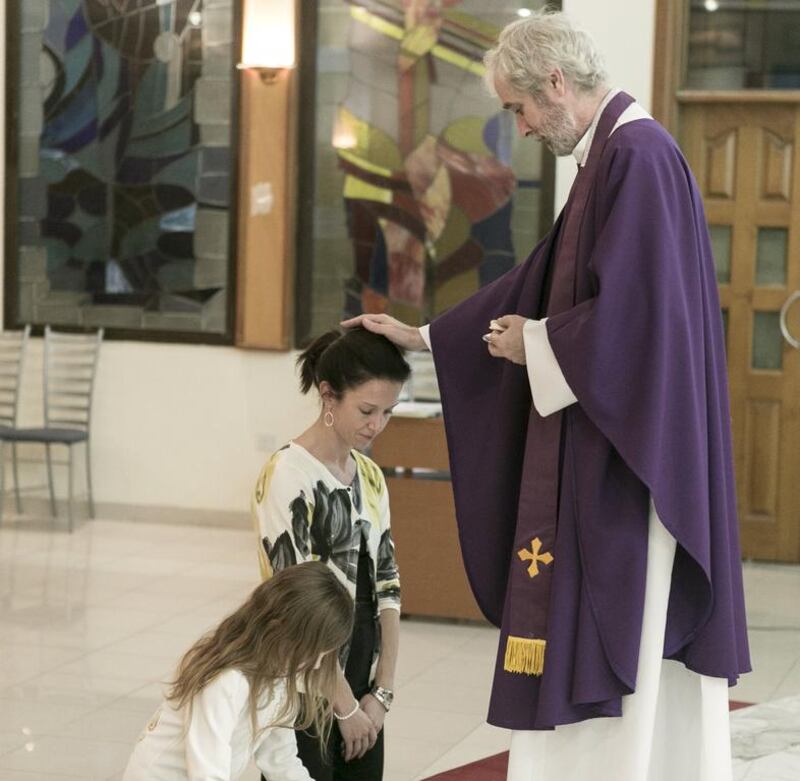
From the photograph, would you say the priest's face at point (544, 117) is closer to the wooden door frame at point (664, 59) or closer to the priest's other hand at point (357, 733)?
the priest's other hand at point (357, 733)

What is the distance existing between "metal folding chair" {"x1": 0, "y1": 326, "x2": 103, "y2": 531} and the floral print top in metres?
5.61

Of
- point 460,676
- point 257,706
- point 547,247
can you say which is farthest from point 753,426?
point 257,706

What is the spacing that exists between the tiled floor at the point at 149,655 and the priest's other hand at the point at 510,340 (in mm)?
1787

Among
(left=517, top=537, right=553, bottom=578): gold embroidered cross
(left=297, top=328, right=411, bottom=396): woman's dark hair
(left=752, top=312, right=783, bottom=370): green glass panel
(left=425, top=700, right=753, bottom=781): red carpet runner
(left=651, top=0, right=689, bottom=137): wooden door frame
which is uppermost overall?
(left=651, top=0, right=689, bottom=137): wooden door frame

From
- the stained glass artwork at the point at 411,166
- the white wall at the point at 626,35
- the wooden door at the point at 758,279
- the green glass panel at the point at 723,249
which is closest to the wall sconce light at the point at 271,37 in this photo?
the stained glass artwork at the point at 411,166

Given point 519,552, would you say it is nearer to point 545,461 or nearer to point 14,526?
point 545,461

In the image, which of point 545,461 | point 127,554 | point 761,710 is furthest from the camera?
point 127,554

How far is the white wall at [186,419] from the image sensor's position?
27.1 ft

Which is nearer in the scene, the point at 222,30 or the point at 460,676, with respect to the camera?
the point at 460,676

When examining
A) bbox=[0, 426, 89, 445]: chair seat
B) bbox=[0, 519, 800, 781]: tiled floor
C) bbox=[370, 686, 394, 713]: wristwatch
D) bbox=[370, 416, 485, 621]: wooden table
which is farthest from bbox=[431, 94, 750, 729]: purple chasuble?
bbox=[0, 426, 89, 445]: chair seat

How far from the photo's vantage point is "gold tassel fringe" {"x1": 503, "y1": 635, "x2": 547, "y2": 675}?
2.77 m

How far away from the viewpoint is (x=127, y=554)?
7484mm

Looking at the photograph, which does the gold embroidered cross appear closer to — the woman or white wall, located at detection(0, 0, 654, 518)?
the woman

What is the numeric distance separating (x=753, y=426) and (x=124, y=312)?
11.4 ft
